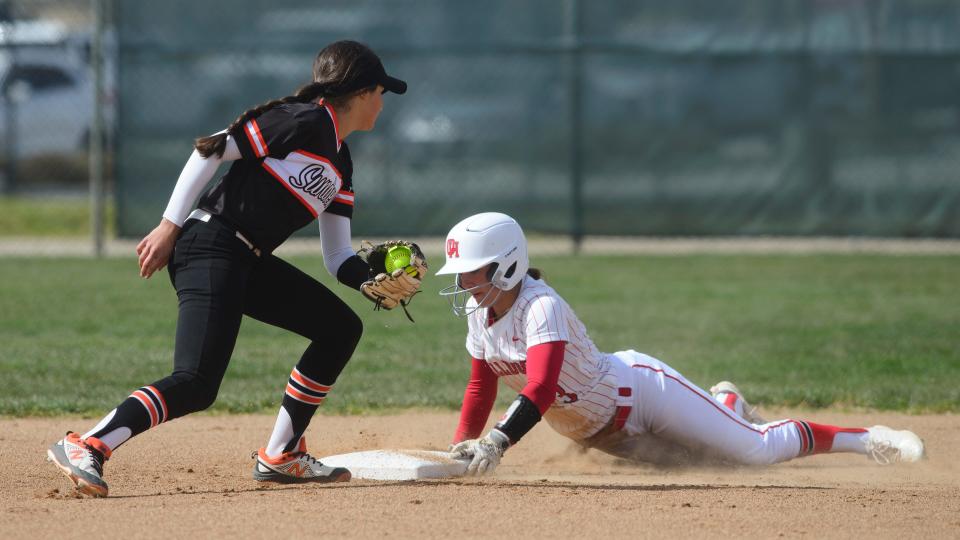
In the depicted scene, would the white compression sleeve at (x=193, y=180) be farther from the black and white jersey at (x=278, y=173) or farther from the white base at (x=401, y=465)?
the white base at (x=401, y=465)

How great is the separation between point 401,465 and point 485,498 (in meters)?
0.55

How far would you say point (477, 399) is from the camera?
4.74 meters

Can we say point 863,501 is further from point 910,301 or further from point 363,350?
point 910,301

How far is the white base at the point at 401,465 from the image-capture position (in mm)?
4605

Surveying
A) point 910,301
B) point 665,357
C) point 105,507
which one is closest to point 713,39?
point 910,301

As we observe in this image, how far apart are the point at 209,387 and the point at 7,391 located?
9.58 feet

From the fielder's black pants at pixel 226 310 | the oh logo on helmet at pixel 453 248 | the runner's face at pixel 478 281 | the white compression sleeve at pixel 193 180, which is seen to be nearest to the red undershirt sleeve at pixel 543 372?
the runner's face at pixel 478 281

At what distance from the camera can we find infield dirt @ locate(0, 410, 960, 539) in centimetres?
378

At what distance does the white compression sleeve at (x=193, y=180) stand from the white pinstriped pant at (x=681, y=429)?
5.62 feet

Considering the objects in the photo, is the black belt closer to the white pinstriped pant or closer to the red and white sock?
the white pinstriped pant

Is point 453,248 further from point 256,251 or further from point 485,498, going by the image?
point 485,498

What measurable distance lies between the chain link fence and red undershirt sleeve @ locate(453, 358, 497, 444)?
7.27 meters

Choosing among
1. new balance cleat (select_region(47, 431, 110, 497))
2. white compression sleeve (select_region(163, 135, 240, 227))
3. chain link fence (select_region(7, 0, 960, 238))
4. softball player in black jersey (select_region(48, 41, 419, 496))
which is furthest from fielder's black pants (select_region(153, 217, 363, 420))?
chain link fence (select_region(7, 0, 960, 238))

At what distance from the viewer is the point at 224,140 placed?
4074 mm
